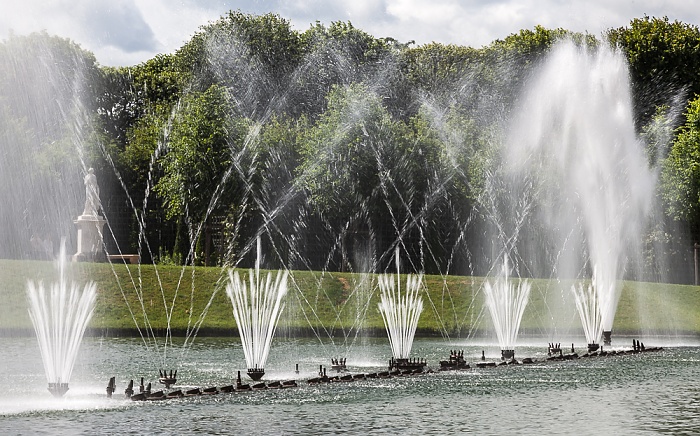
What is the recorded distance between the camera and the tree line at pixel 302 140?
67.5 meters

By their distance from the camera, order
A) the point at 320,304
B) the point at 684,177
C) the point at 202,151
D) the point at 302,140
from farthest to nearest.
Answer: the point at 302,140 < the point at 202,151 < the point at 684,177 < the point at 320,304

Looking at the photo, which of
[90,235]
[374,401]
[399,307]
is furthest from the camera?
[90,235]

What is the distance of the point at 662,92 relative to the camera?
74125 millimetres

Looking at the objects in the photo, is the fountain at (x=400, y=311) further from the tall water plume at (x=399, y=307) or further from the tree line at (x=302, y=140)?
the tree line at (x=302, y=140)

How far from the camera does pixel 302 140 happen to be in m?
69.4

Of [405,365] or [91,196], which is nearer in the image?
[405,365]

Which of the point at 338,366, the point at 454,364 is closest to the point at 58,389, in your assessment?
the point at 338,366

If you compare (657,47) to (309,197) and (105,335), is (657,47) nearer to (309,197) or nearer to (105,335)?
(309,197)

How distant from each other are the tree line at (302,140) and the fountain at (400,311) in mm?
10809

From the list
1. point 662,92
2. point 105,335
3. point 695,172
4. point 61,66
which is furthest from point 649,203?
point 61,66

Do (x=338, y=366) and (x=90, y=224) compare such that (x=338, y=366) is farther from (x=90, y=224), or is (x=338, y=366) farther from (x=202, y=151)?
(x=202, y=151)

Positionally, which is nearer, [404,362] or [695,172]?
[404,362]

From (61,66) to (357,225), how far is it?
95.0 ft

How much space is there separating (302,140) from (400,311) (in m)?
21.5
